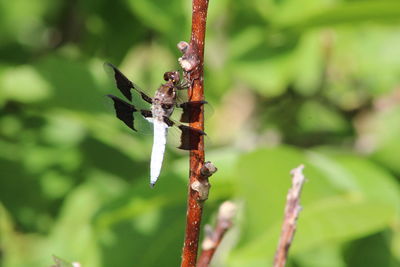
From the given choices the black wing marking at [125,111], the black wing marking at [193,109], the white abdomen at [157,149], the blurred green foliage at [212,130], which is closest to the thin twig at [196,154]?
the black wing marking at [193,109]

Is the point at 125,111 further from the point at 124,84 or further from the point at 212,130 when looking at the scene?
the point at 212,130

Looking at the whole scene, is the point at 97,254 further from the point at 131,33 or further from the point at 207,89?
the point at 131,33

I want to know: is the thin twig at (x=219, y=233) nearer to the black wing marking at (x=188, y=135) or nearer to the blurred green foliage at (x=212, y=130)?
the black wing marking at (x=188, y=135)

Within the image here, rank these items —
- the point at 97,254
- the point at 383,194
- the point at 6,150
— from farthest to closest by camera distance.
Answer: the point at 6,150 → the point at 383,194 → the point at 97,254

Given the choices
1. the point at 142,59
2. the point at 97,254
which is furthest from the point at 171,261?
the point at 142,59

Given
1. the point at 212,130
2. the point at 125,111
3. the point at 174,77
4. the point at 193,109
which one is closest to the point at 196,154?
the point at 193,109

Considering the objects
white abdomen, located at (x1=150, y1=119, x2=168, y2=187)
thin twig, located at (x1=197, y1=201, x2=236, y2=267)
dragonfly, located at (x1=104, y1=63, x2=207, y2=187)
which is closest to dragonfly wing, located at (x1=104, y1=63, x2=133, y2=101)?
dragonfly, located at (x1=104, y1=63, x2=207, y2=187)
